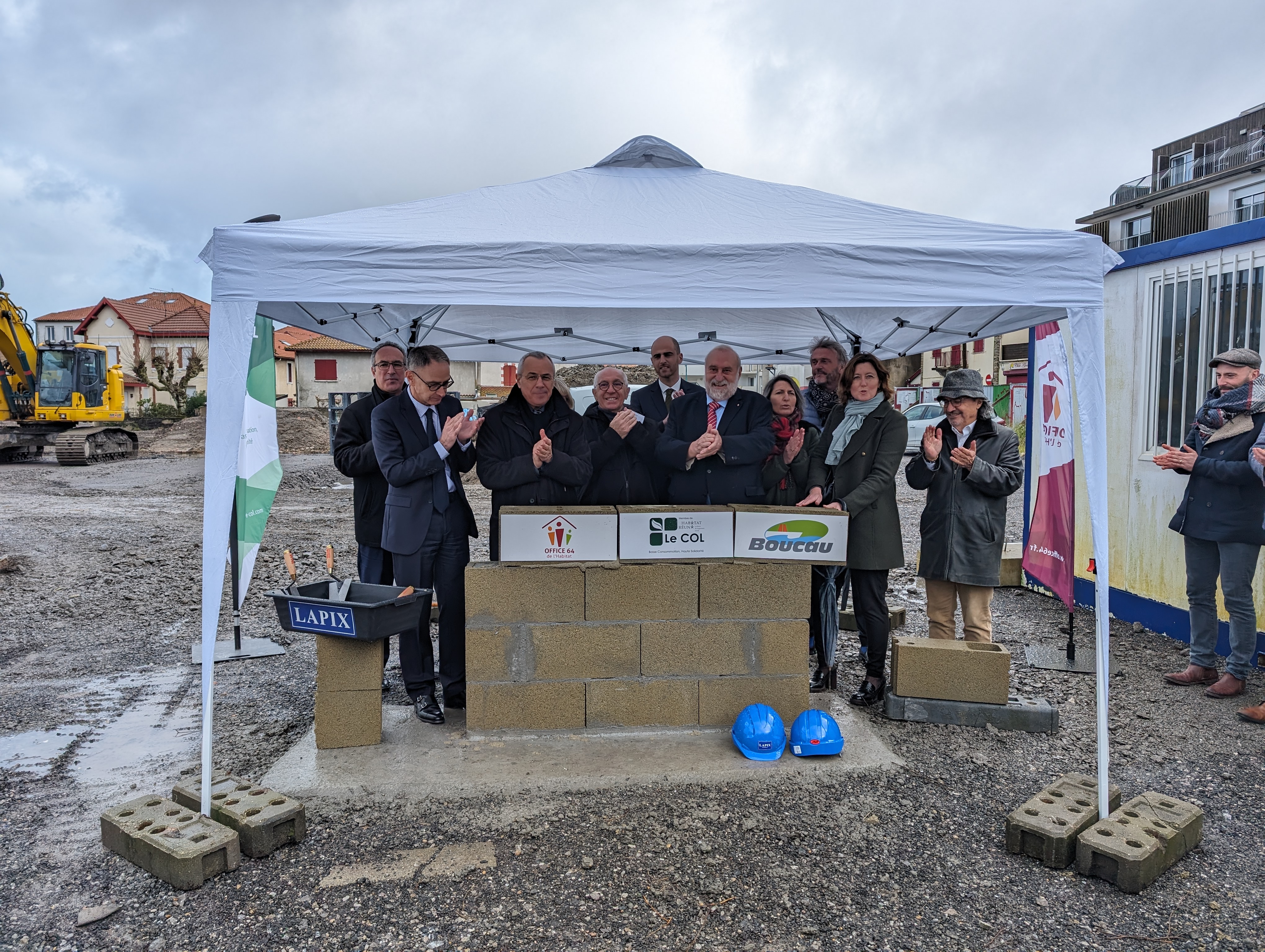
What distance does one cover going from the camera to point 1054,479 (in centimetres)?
573

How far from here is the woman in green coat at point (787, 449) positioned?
15.3ft

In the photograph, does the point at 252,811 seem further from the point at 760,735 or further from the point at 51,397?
the point at 51,397

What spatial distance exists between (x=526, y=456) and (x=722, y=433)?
107 centimetres

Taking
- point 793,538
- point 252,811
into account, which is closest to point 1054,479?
point 793,538

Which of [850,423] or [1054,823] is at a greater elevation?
[850,423]

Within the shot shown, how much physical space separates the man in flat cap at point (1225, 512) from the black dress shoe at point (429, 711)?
13.9 ft

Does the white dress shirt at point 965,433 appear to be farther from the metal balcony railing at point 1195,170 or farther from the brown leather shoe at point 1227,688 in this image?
the metal balcony railing at point 1195,170

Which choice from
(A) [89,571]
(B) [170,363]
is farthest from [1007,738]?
(B) [170,363]

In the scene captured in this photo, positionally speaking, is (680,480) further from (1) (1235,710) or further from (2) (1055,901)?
(1) (1235,710)

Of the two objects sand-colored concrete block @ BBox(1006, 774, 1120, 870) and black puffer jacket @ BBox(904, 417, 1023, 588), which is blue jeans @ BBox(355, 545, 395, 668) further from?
sand-colored concrete block @ BBox(1006, 774, 1120, 870)

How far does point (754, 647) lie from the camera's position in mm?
Answer: 4156

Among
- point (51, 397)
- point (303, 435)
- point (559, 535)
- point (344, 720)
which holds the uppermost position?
point (51, 397)

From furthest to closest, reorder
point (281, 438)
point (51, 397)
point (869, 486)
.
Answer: point (281, 438), point (51, 397), point (869, 486)

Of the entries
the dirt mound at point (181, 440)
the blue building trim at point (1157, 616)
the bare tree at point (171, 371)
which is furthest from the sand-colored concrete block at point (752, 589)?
the bare tree at point (171, 371)
